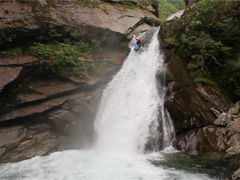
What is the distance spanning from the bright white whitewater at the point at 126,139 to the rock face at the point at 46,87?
631 millimetres

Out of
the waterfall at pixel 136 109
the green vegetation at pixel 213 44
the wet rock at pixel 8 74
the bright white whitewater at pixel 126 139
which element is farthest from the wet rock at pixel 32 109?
the green vegetation at pixel 213 44

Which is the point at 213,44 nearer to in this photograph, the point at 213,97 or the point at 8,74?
the point at 213,97

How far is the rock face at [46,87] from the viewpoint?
849cm

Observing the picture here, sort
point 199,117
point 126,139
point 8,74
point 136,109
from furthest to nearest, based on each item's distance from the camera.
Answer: point 136,109 → point 126,139 → point 199,117 → point 8,74

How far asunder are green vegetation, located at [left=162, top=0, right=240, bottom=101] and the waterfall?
1.76 m

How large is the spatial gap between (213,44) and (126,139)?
276 inches

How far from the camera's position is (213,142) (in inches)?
308

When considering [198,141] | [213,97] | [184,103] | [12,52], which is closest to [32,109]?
[12,52]

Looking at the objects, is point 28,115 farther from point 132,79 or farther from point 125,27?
point 125,27

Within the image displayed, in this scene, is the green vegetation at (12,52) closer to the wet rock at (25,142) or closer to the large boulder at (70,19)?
the large boulder at (70,19)

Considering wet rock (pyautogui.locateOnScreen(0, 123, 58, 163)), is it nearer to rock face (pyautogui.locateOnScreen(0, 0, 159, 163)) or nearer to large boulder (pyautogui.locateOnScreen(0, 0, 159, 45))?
rock face (pyautogui.locateOnScreen(0, 0, 159, 163))

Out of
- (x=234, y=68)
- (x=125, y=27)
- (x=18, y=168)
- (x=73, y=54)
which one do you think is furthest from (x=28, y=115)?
(x=234, y=68)

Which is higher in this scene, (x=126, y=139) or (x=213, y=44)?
(x=213, y=44)

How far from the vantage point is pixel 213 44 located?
32.7ft
